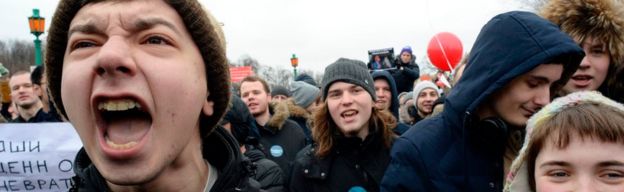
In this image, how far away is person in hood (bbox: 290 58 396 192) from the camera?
3.26 metres

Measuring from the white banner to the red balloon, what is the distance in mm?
7124

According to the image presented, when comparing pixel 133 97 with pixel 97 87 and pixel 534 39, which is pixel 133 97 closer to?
pixel 97 87

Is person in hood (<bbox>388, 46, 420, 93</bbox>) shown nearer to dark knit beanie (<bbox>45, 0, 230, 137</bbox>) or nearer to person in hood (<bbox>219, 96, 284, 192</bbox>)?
person in hood (<bbox>219, 96, 284, 192</bbox>)

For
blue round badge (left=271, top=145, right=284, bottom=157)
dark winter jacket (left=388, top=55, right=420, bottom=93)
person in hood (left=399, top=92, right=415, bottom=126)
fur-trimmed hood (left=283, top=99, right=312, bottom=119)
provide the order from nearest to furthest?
blue round badge (left=271, top=145, right=284, bottom=157)
fur-trimmed hood (left=283, top=99, right=312, bottom=119)
person in hood (left=399, top=92, right=415, bottom=126)
dark winter jacket (left=388, top=55, right=420, bottom=93)

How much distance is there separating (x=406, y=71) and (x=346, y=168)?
Answer: 18.1 ft

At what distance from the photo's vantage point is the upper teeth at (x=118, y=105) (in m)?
1.35

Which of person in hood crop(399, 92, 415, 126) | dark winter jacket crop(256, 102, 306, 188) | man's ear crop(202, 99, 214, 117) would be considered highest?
man's ear crop(202, 99, 214, 117)

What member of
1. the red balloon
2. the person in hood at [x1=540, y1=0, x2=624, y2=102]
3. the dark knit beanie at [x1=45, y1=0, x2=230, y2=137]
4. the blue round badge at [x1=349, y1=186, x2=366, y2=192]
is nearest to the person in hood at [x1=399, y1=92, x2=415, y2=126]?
the red balloon

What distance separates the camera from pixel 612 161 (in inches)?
67.2

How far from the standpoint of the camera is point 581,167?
67.7 inches

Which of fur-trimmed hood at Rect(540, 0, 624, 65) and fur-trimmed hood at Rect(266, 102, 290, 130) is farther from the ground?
fur-trimmed hood at Rect(540, 0, 624, 65)

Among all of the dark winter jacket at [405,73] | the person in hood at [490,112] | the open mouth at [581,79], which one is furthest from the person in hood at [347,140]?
the dark winter jacket at [405,73]

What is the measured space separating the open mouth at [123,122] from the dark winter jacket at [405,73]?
24.1ft

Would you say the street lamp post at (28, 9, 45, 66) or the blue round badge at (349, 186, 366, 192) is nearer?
the blue round badge at (349, 186, 366, 192)
